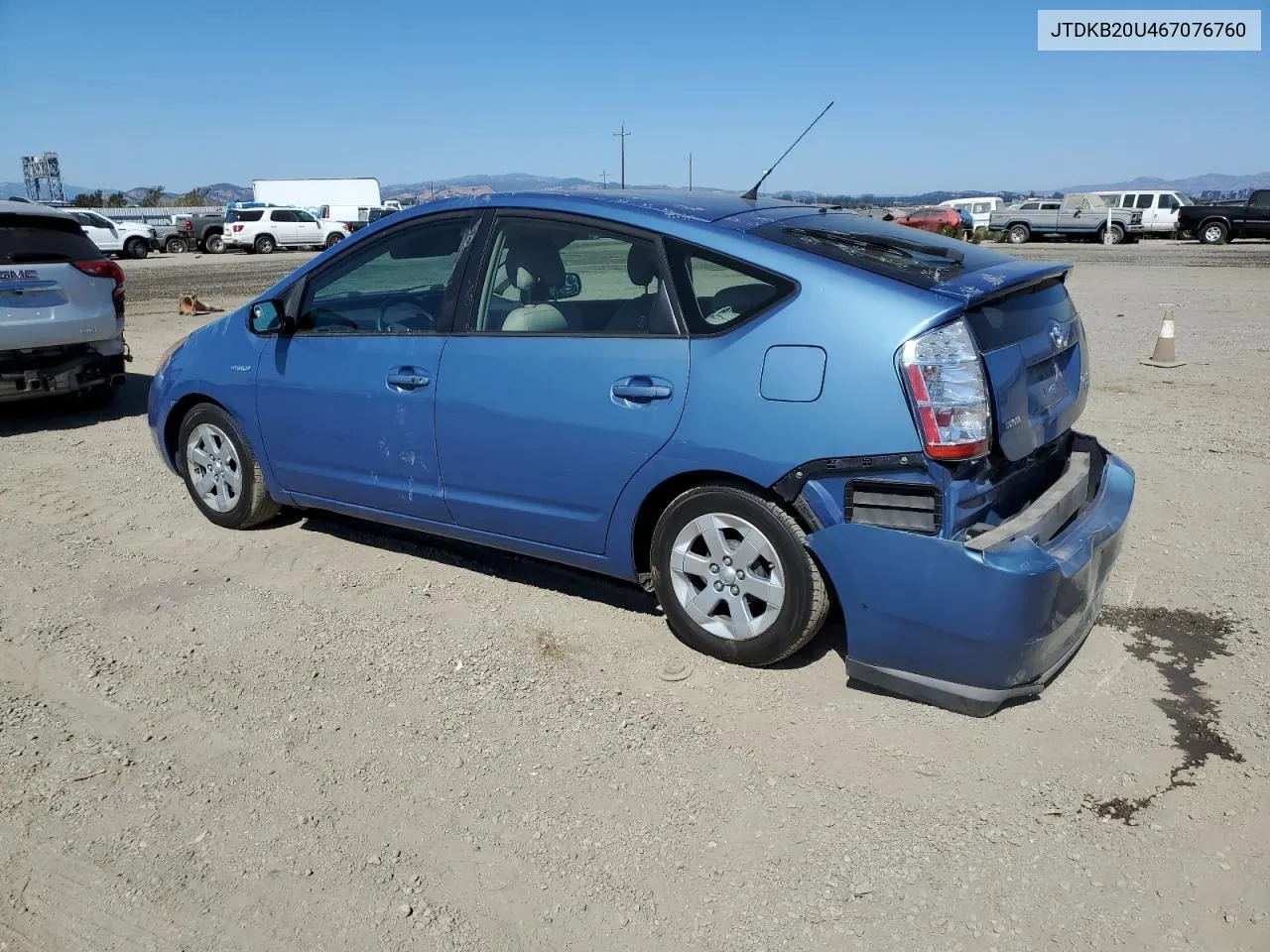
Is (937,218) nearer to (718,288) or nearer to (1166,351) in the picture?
(1166,351)

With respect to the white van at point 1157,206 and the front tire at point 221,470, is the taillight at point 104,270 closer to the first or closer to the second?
the front tire at point 221,470

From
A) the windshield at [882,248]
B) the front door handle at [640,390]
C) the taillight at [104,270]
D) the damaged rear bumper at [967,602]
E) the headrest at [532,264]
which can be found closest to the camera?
the damaged rear bumper at [967,602]

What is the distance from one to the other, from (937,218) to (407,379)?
37659 mm

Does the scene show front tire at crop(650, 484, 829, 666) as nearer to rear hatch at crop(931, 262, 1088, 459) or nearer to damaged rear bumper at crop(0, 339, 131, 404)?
rear hatch at crop(931, 262, 1088, 459)

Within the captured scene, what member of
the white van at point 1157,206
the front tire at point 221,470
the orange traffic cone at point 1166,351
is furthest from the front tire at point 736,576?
the white van at point 1157,206

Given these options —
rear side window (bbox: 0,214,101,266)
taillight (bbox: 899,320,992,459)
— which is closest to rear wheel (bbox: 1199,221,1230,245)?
rear side window (bbox: 0,214,101,266)

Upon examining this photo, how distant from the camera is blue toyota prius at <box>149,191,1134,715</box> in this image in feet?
10.7

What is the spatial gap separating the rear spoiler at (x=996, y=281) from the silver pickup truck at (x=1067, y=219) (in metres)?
35.4

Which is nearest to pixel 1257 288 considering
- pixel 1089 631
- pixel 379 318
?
pixel 1089 631

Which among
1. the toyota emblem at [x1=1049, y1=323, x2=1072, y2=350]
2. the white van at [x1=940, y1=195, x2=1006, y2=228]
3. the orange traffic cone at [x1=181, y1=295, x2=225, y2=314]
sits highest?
the white van at [x1=940, y1=195, x2=1006, y2=228]

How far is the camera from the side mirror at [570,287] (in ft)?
14.3

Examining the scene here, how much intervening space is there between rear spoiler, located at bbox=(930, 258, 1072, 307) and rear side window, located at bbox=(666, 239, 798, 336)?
0.53 m

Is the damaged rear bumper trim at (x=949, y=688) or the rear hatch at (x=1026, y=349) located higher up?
the rear hatch at (x=1026, y=349)

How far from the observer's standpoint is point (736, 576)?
3.71 m
